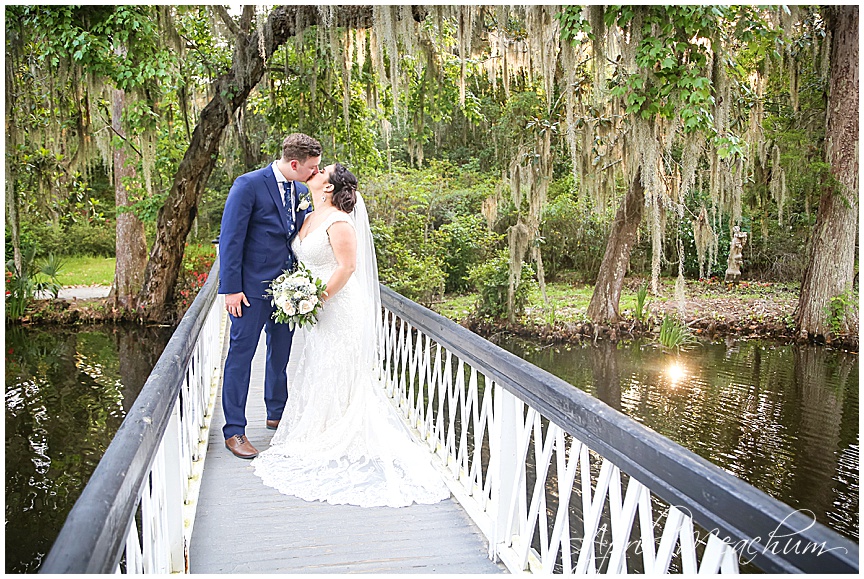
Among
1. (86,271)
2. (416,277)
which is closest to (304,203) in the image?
(416,277)

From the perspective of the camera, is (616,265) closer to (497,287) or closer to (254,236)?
(497,287)

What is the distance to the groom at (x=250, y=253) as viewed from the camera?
327 centimetres

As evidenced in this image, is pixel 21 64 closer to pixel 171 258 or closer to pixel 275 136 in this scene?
pixel 171 258


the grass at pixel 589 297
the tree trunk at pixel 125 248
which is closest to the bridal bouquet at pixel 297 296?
the grass at pixel 589 297

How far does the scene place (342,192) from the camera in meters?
3.36

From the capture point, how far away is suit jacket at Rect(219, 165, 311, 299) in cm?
325

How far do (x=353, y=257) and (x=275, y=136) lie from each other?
10449mm

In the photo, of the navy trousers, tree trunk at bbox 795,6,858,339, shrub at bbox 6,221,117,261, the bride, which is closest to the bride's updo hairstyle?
the bride

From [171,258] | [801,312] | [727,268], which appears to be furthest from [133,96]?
[727,268]

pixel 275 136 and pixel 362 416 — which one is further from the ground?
pixel 275 136

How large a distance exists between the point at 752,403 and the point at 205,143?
8.24 meters

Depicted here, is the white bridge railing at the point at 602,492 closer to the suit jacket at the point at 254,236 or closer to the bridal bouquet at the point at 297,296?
the bridal bouquet at the point at 297,296

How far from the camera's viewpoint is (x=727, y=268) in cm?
1638

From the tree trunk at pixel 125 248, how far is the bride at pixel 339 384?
31.5 feet
